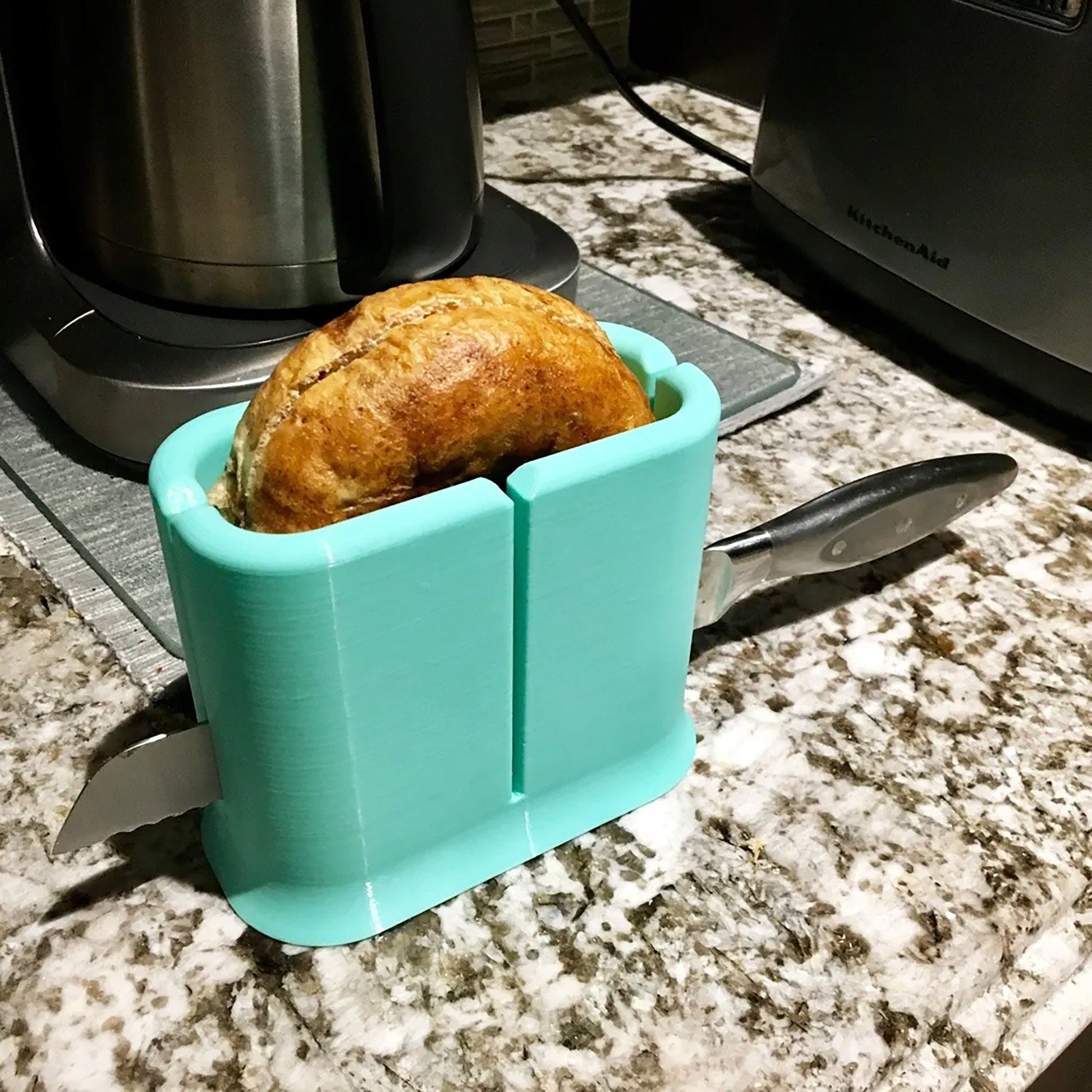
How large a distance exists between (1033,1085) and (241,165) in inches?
16.8

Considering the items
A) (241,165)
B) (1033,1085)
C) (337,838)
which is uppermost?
(241,165)

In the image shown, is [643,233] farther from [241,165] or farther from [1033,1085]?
[1033,1085]

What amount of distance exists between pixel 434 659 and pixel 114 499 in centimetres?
25

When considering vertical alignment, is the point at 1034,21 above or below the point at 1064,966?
above

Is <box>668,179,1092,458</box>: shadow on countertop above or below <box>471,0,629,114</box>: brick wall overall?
below

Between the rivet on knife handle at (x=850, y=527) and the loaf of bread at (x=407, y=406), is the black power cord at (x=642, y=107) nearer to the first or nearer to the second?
the rivet on knife handle at (x=850, y=527)

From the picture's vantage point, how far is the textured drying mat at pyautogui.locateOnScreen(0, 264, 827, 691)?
0.40 metres

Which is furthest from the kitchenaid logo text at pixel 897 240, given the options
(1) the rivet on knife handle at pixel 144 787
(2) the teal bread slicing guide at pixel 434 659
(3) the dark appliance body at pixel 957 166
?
(1) the rivet on knife handle at pixel 144 787

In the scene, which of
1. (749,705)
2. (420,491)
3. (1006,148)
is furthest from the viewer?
(1006,148)

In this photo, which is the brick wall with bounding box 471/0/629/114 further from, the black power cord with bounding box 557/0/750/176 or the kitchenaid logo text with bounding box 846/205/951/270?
the kitchenaid logo text with bounding box 846/205/951/270

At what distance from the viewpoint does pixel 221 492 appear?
0.27 m

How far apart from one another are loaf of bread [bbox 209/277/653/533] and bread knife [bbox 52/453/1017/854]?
76mm

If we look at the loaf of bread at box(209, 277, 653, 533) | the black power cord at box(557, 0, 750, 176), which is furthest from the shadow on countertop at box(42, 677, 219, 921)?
the black power cord at box(557, 0, 750, 176)

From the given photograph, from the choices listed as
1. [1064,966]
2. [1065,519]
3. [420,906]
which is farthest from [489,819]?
[1065,519]
